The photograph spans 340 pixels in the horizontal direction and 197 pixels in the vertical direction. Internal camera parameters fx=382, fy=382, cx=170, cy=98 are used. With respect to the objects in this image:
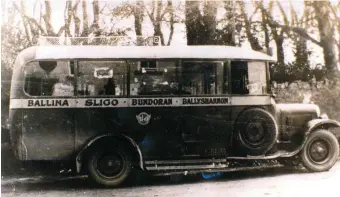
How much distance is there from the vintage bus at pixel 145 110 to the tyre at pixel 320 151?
23 mm

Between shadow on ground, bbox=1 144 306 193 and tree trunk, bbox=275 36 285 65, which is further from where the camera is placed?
tree trunk, bbox=275 36 285 65

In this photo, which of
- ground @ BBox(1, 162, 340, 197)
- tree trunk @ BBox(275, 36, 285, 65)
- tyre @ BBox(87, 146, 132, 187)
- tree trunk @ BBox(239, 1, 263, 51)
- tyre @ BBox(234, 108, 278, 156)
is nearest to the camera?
ground @ BBox(1, 162, 340, 197)

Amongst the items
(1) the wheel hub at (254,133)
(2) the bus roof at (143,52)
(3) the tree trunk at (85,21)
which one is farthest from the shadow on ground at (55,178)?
(3) the tree trunk at (85,21)

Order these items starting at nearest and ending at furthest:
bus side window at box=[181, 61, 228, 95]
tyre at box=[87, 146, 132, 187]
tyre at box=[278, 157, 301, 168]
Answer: tyre at box=[87, 146, 132, 187] → bus side window at box=[181, 61, 228, 95] → tyre at box=[278, 157, 301, 168]

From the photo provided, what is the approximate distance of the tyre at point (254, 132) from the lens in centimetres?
582

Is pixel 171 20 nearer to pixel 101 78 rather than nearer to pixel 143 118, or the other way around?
pixel 101 78

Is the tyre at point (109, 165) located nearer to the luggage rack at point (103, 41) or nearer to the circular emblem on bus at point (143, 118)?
the circular emblem on bus at point (143, 118)

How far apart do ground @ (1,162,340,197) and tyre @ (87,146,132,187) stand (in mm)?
138

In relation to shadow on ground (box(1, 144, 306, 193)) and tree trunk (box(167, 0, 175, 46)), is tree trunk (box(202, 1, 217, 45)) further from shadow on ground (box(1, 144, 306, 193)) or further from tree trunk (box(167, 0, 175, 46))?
shadow on ground (box(1, 144, 306, 193))

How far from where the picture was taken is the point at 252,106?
592 centimetres

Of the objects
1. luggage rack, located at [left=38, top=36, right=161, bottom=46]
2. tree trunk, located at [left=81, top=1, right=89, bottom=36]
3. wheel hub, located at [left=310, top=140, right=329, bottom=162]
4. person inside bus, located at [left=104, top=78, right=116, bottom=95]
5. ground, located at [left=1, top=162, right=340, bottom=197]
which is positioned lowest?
ground, located at [left=1, top=162, right=340, bottom=197]

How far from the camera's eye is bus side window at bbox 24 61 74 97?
17.7 ft

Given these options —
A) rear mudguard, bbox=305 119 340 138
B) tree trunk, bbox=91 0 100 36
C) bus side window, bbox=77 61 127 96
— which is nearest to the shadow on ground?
rear mudguard, bbox=305 119 340 138

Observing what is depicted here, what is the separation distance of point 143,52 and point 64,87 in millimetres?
1246
